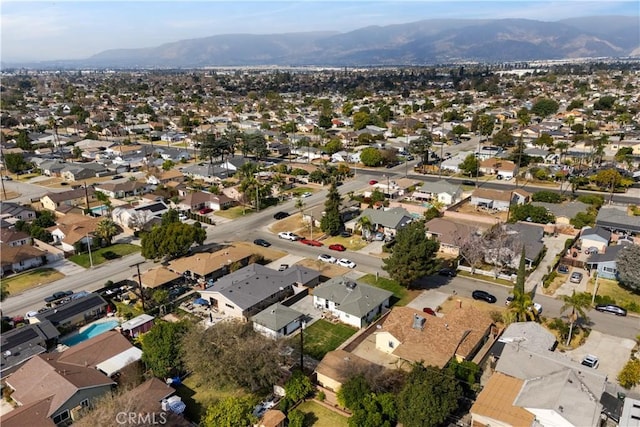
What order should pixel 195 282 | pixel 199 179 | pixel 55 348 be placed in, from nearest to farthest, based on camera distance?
pixel 55 348 → pixel 195 282 → pixel 199 179

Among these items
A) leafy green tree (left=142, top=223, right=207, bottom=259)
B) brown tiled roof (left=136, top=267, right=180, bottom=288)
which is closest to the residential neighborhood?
leafy green tree (left=142, top=223, right=207, bottom=259)

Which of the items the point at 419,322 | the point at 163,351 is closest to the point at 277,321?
the point at 163,351

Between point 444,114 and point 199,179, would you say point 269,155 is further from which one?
point 444,114

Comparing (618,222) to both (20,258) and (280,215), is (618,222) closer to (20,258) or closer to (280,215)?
(280,215)

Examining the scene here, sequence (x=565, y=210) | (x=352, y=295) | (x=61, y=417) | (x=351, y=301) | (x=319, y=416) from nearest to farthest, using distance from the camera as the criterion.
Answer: (x=61, y=417) → (x=319, y=416) → (x=351, y=301) → (x=352, y=295) → (x=565, y=210)

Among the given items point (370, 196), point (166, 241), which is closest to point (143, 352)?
point (166, 241)

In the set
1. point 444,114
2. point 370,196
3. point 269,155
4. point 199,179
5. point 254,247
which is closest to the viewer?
point 254,247
